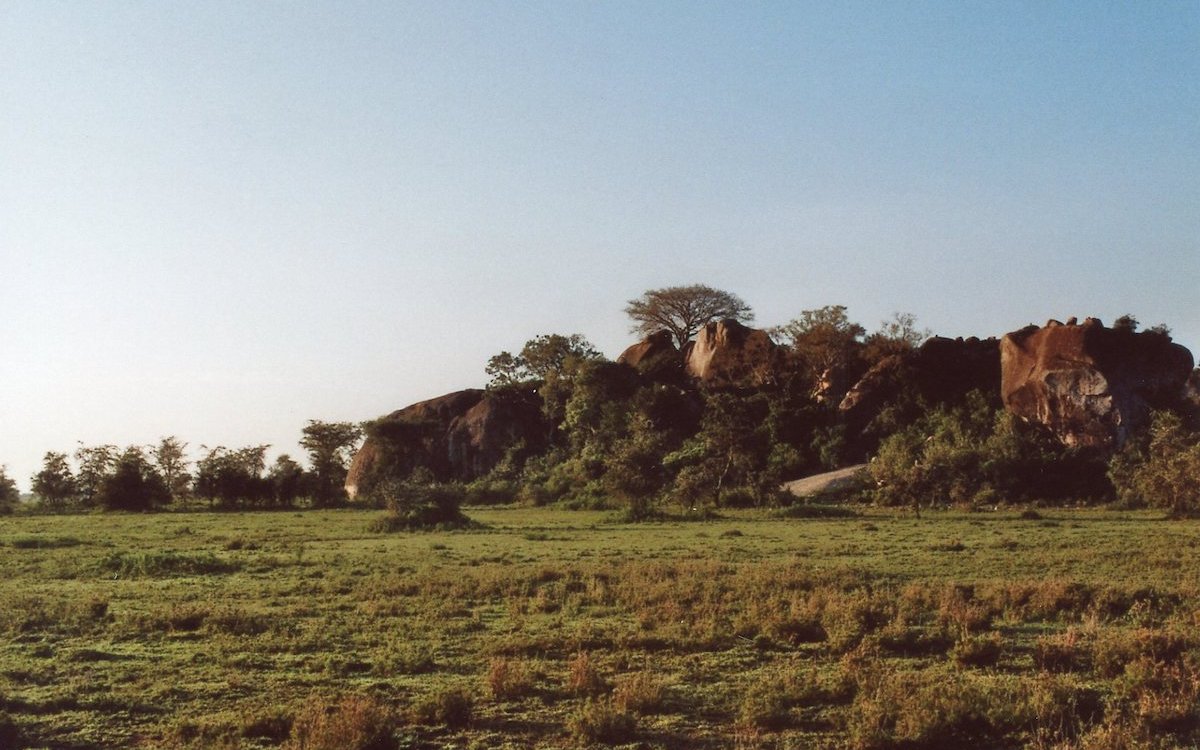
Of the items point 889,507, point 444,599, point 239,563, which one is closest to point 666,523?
point 889,507

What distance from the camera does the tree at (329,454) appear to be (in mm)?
64062

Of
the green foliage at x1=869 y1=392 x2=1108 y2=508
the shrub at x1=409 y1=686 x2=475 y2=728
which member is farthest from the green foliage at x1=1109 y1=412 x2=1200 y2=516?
the shrub at x1=409 y1=686 x2=475 y2=728

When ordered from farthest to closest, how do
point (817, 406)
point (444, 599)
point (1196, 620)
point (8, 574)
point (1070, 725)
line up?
point (817, 406) < point (8, 574) < point (444, 599) < point (1196, 620) < point (1070, 725)

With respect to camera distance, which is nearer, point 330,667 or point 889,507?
point 330,667

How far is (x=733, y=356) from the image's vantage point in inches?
2621

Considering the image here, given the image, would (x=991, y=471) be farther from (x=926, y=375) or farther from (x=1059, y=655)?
(x=1059, y=655)

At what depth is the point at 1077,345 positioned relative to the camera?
4894 centimetres

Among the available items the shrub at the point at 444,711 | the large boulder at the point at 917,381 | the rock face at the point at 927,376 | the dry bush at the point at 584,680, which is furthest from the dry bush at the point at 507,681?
the rock face at the point at 927,376

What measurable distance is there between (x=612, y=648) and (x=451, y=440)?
194 feet

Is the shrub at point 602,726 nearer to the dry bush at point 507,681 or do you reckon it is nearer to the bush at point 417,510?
the dry bush at point 507,681

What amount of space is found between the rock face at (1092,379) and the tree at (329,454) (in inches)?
1674

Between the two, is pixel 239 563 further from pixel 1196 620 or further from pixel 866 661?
pixel 1196 620

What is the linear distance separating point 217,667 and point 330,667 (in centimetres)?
151

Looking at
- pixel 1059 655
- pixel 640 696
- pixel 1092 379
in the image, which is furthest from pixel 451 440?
pixel 640 696
